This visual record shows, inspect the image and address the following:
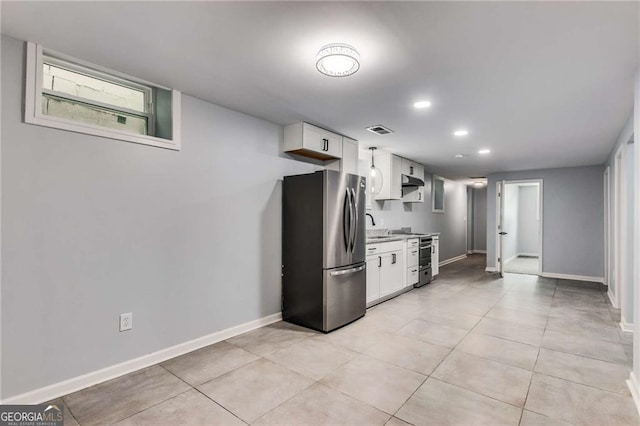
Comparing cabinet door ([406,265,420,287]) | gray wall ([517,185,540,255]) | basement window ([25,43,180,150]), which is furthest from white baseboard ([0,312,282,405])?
gray wall ([517,185,540,255])

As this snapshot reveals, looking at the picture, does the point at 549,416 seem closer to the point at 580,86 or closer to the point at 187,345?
the point at 580,86

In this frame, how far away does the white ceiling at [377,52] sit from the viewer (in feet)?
5.53

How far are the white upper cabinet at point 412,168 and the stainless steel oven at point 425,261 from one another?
1301 millimetres

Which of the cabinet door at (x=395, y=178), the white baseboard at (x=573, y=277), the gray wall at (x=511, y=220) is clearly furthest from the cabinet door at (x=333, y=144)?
the gray wall at (x=511, y=220)

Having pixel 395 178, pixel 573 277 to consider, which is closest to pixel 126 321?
pixel 395 178

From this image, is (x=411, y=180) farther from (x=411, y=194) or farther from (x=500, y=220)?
(x=500, y=220)

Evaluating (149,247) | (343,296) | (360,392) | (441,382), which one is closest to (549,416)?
(441,382)

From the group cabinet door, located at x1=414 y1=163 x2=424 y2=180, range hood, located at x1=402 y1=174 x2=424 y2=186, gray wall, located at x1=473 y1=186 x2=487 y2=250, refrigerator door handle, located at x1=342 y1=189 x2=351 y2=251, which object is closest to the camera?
refrigerator door handle, located at x1=342 y1=189 x2=351 y2=251

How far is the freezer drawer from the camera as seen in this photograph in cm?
334

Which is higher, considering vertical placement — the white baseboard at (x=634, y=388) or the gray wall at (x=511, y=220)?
the gray wall at (x=511, y=220)

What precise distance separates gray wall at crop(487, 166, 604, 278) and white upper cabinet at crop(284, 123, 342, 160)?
5.44 meters

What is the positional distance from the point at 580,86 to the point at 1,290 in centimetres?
456

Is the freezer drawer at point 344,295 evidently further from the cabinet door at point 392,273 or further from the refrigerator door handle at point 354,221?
the cabinet door at point 392,273
